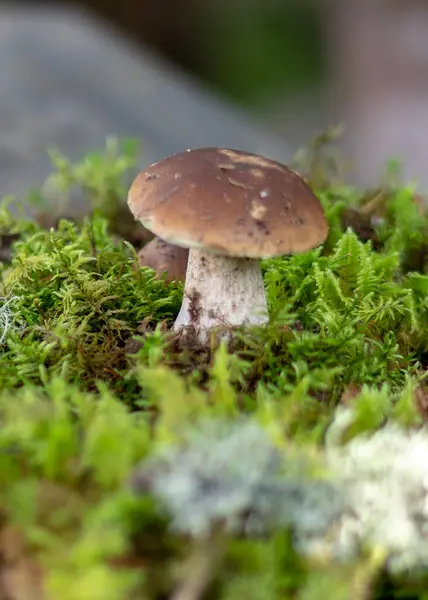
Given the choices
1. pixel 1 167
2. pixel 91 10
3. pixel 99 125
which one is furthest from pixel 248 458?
pixel 91 10

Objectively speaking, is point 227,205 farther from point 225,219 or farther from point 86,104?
point 86,104

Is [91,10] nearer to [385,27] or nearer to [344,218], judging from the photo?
[385,27]

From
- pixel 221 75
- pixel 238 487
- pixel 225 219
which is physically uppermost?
pixel 221 75

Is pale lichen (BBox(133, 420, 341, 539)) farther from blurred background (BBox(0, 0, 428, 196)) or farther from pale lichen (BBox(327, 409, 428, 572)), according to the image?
blurred background (BBox(0, 0, 428, 196))

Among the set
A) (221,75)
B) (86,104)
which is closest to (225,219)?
(86,104)

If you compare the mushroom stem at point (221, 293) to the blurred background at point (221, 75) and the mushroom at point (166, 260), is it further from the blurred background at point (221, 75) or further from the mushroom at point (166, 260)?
the blurred background at point (221, 75)

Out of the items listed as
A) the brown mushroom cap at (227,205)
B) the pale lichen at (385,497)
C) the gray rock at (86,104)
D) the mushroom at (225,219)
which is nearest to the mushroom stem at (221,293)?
the mushroom at (225,219)

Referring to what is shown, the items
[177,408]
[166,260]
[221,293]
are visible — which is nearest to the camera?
[177,408]
